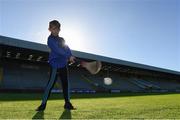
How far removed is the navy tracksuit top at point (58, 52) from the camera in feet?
15.7

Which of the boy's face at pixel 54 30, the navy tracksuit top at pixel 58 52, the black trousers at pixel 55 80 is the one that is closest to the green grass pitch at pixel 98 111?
the black trousers at pixel 55 80

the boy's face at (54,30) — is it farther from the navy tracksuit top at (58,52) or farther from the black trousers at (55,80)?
the black trousers at (55,80)

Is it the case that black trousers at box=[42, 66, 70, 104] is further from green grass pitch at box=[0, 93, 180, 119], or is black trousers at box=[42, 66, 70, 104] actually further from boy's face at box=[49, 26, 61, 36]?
boy's face at box=[49, 26, 61, 36]

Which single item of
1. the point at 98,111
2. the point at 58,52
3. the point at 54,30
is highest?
the point at 54,30

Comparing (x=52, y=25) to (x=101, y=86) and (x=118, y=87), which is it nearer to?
(x=101, y=86)

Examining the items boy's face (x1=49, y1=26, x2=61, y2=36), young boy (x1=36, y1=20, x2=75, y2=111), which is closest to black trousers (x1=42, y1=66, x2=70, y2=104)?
young boy (x1=36, y1=20, x2=75, y2=111)

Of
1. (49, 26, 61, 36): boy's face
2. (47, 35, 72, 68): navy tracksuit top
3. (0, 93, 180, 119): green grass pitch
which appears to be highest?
(49, 26, 61, 36): boy's face

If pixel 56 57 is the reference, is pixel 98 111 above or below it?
below

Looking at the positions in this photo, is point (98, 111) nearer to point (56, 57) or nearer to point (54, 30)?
point (56, 57)

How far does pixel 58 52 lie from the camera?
4.77 meters

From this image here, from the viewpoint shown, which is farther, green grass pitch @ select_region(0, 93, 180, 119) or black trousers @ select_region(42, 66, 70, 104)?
black trousers @ select_region(42, 66, 70, 104)

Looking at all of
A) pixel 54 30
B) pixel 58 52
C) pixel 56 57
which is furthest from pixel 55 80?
pixel 54 30

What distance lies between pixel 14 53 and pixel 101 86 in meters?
14.1

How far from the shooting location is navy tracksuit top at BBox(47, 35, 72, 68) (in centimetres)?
479
